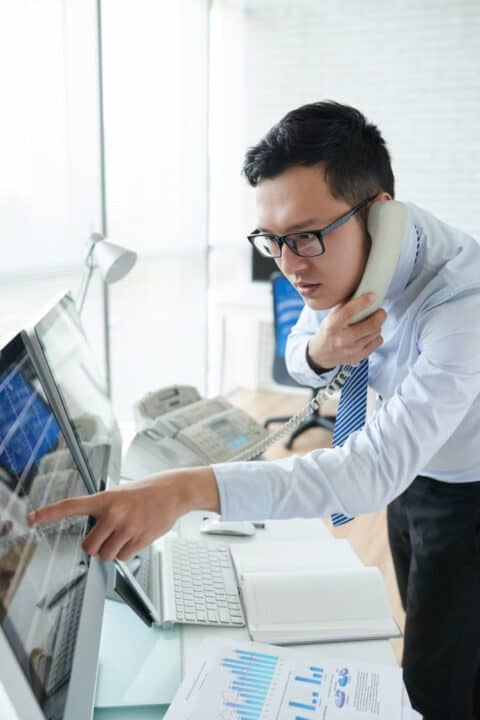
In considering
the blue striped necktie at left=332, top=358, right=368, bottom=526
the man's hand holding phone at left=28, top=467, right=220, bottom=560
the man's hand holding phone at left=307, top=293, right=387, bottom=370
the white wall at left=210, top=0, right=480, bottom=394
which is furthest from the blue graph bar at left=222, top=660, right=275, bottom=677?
the white wall at left=210, top=0, right=480, bottom=394

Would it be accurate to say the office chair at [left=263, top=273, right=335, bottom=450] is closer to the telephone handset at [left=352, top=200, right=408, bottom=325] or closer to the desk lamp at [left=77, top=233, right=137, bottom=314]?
the desk lamp at [left=77, top=233, right=137, bottom=314]

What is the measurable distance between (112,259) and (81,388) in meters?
0.47

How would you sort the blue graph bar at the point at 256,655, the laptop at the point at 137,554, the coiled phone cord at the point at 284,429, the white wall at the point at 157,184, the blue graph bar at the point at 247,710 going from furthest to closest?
the white wall at the point at 157,184 → the coiled phone cord at the point at 284,429 → the laptop at the point at 137,554 → the blue graph bar at the point at 256,655 → the blue graph bar at the point at 247,710

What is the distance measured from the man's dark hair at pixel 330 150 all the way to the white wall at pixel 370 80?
3262 mm

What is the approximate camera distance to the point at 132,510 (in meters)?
0.77

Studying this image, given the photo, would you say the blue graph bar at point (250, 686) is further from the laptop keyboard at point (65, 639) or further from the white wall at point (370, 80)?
the white wall at point (370, 80)

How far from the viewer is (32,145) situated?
244 centimetres

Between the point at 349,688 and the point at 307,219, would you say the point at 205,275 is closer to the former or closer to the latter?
the point at 307,219

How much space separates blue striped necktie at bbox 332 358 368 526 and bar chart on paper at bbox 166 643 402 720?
1.39ft

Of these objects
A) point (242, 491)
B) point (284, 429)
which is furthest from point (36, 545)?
point (284, 429)

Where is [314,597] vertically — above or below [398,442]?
below

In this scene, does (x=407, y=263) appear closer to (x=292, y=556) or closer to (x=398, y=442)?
(x=398, y=442)

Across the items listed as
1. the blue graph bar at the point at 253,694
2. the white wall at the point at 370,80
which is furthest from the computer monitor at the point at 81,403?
the white wall at the point at 370,80

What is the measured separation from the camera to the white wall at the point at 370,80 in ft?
13.0
